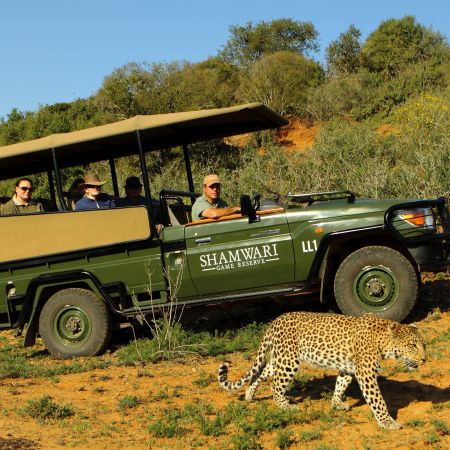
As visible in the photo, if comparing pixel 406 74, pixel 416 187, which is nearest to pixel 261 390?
pixel 416 187

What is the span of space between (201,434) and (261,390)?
1023 millimetres

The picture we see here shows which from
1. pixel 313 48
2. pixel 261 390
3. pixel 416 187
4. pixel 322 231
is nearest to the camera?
pixel 261 390

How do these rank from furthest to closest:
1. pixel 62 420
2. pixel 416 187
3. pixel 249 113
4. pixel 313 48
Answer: pixel 313 48
pixel 416 187
pixel 249 113
pixel 62 420

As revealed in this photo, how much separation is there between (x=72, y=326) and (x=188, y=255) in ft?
4.73

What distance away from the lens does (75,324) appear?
7.46m

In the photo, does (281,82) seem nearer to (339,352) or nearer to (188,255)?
(188,255)

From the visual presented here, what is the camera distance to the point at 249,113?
7527mm

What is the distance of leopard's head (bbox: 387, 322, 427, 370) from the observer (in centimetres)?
483

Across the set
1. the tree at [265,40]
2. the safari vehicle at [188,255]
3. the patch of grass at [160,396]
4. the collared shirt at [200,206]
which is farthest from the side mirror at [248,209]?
the tree at [265,40]

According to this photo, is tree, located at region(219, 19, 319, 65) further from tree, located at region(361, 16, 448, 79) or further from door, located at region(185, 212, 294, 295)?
door, located at region(185, 212, 294, 295)

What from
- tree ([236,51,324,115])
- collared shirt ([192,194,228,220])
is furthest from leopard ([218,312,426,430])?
tree ([236,51,324,115])

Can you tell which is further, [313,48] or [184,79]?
[313,48]

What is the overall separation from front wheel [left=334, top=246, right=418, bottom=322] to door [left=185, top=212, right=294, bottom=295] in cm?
53

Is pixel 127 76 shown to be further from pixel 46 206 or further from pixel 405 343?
pixel 405 343
